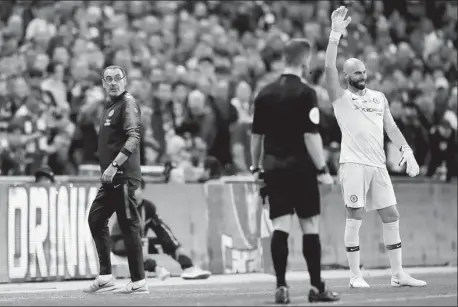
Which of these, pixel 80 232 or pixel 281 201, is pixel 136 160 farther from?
pixel 80 232

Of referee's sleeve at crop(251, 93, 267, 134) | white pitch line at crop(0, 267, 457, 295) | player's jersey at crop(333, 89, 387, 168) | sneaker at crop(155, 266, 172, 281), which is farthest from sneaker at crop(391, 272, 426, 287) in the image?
sneaker at crop(155, 266, 172, 281)

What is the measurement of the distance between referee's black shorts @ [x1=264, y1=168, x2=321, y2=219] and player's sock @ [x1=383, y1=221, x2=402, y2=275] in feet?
8.92

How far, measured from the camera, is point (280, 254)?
9.51 m

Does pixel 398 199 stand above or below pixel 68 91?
below

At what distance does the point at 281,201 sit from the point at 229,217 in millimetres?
5993

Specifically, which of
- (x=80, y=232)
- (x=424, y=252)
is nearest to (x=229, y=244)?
(x=80, y=232)

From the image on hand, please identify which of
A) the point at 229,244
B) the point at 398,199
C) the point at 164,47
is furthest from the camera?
the point at 164,47

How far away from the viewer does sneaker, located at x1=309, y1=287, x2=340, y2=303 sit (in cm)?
954

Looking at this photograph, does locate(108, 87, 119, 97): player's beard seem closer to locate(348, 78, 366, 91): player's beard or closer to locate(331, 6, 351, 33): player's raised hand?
locate(331, 6, 351, 33): player's raised hand

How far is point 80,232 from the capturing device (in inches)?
560

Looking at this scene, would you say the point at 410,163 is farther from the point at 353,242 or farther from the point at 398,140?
the point at 353,242

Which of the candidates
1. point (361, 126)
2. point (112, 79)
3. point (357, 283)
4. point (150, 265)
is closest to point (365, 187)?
point (361, 126)

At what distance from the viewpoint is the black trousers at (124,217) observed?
11195 millimetres

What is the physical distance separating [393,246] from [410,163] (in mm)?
973
